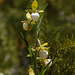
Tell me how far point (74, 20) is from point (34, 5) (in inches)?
70.3

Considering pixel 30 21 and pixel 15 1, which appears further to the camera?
pixel 15 1

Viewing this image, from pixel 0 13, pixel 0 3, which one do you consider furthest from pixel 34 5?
pixel 0 3

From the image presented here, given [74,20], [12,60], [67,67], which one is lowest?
[12,60]

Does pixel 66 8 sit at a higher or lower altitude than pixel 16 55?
higher

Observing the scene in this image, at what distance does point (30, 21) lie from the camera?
456mm

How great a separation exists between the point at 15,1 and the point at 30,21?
160 centimetres

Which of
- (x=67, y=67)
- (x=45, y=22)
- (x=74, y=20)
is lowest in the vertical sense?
(x=74, y=20)

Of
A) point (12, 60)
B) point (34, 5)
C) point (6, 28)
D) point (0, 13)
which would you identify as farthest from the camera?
point (0, 13)

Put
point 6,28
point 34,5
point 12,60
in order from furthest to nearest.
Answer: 1. point 6,28
2. point 12,60
3. point 34,5

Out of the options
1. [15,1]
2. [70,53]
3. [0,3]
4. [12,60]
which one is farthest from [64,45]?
[0,3]

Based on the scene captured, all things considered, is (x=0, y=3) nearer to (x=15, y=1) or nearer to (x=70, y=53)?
(x=15, y=1)

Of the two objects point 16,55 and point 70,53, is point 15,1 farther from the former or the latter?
point 70,53

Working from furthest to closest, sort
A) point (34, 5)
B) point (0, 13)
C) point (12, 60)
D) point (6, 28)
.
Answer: point (0, 13) < point (6, 28) < point (12, 60) < point (34, 5)

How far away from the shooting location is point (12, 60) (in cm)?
166
